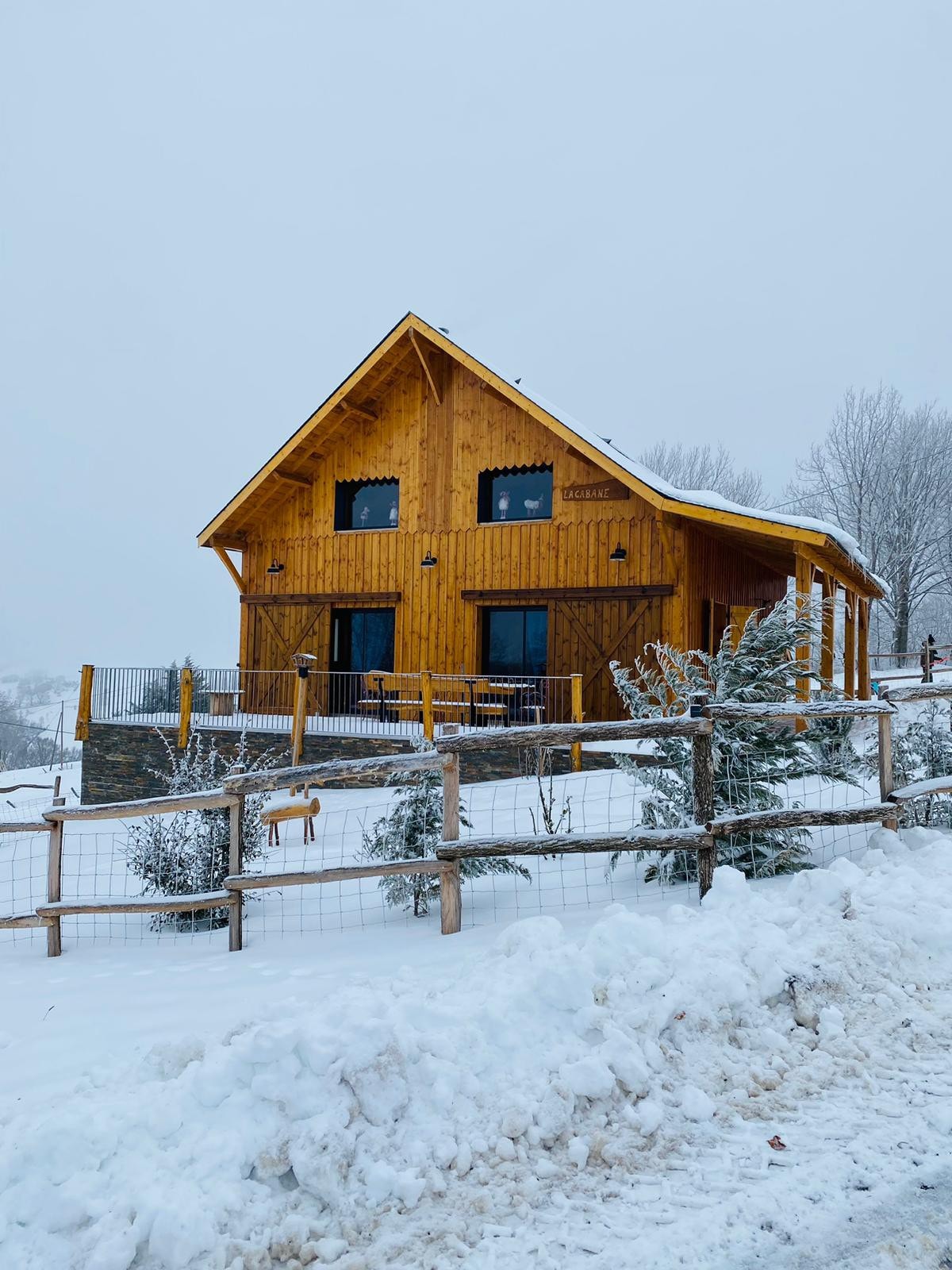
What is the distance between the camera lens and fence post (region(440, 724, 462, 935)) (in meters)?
5.52

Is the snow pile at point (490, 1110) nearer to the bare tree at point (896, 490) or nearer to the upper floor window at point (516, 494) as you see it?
the upper floor window at point (516, 494)

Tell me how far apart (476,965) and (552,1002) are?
1.88 feet

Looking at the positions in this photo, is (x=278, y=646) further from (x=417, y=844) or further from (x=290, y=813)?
(x=417, y=844)

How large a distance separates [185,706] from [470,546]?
20.3 feet

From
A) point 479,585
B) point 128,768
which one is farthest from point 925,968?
point 128,768

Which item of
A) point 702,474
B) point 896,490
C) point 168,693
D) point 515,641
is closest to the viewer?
point 515,641

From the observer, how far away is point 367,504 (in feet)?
60.3

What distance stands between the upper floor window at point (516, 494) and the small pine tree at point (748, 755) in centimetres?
988

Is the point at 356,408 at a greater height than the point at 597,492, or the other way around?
the point at 356,408

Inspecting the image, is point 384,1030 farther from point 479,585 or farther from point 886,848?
point 479,585

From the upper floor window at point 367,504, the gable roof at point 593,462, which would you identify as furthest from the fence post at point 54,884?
the upper floor window at point 367,504

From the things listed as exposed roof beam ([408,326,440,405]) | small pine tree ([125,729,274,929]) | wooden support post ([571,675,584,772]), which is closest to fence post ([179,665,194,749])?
wooden support post ([571,675,584,772])

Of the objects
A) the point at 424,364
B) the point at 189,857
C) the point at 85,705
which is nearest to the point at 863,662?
the point at 424,364

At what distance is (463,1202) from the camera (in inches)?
116
